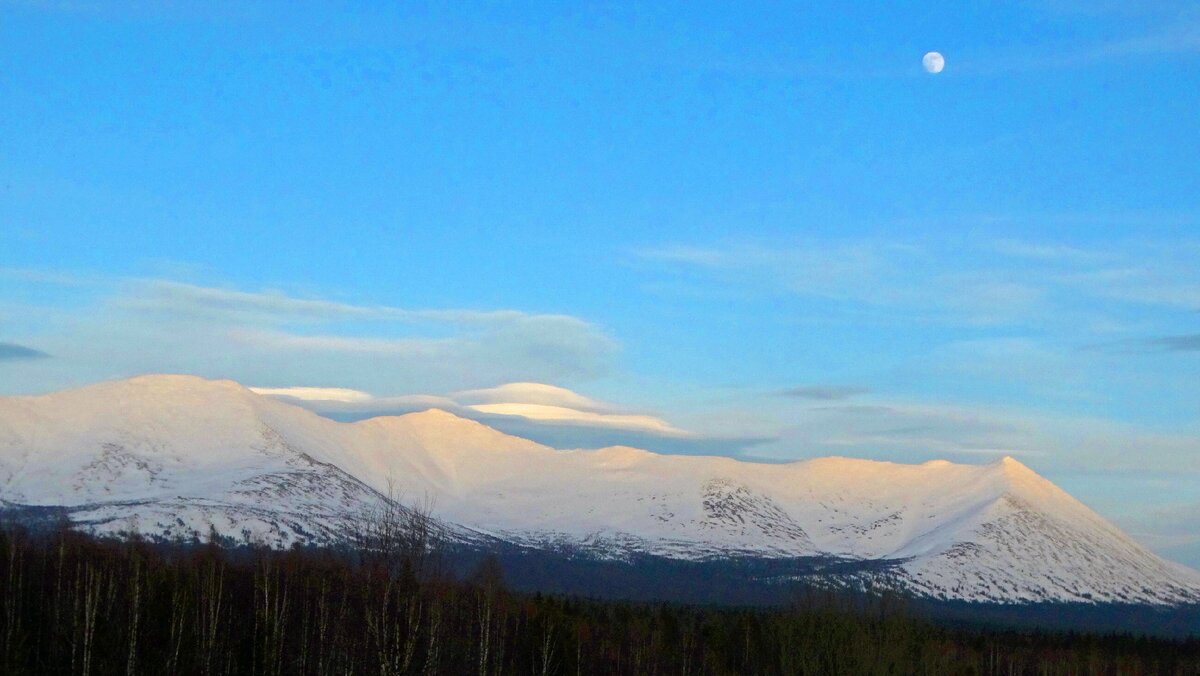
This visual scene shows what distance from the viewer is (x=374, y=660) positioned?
111 meters

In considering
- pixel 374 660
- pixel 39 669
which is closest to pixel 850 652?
pixel 374 660

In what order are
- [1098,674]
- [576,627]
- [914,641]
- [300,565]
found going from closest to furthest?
[914,641] < [576,627] < [300,565] < [1098,674]

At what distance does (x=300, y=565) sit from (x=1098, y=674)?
96.2 meters

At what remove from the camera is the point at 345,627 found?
373 ft

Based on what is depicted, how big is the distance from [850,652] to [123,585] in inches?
2260

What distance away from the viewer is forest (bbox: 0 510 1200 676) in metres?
86.9

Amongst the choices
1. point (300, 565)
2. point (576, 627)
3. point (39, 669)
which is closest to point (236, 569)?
point (300, 565)

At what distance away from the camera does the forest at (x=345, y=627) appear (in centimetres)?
8694

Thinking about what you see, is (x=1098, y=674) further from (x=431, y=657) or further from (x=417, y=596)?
(x=431, y=657)

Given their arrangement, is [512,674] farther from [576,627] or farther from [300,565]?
[300,565]

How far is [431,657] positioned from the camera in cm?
9738

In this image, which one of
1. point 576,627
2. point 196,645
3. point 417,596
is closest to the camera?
point 196,645

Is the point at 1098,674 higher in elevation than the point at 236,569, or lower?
lower

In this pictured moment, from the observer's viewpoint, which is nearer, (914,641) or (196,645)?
(196,645)
